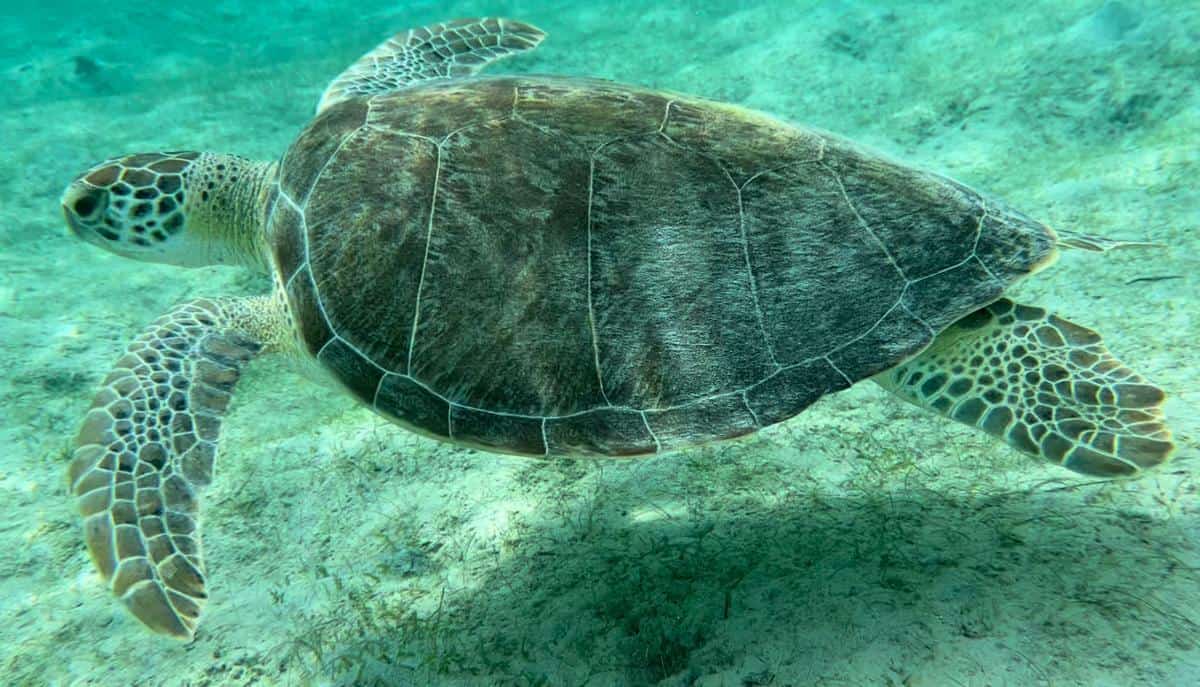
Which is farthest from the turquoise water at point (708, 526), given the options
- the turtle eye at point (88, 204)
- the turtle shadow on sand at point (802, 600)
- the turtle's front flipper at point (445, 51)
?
the turtle's front flipper at point (445, 51)

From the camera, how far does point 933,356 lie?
2340 mm

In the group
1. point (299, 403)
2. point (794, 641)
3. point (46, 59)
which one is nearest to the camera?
point (794, 641)

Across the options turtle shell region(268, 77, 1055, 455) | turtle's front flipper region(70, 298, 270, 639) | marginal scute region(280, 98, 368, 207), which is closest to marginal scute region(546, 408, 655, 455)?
turtle shell region(268, 77, 1055, 455)

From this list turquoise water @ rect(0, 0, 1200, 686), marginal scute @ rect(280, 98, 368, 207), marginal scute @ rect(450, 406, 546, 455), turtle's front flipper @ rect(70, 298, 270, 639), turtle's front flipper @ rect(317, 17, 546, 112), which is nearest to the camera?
turquoise water @ rect(0, 0, 1200, 686)

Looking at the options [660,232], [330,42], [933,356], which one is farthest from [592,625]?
[330,42]

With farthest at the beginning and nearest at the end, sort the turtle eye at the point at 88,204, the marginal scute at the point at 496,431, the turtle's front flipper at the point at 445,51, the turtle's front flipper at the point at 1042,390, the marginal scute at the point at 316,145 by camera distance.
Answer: the turtle's front flipper at the point at 445,51
the turtle eye at the point at 88,204
the marginal scute at the point at 316,145
the marginal scute at the point at 496,431
the turtle's front flipper at the point at 1042,390

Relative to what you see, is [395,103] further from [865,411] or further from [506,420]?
[865,411]

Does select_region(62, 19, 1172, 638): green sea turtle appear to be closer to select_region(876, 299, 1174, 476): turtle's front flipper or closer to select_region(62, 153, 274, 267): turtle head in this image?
select_region(876, 299, 1174, 476): turtle's front flipper

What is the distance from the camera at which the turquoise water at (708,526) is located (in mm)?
1828

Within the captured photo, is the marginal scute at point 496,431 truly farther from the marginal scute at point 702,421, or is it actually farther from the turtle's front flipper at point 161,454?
the turtle's front flipper at point 161,454

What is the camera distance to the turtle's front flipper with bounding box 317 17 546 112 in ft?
13.8

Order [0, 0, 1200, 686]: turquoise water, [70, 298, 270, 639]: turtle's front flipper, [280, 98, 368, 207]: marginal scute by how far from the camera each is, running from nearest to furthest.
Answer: [0, 0, 1200, 686]: turquoise water
[70, 298, 270, 639]: turtle's front flipper
[280, 98, 368, 207]: marginal scute

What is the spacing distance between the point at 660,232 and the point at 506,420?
90cm

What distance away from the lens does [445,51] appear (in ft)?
14.8
